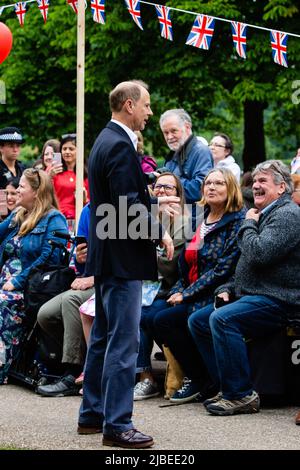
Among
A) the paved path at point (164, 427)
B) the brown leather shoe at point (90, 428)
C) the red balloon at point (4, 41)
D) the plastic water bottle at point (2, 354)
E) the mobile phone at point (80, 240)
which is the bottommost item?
the paved path at point (164, 427)

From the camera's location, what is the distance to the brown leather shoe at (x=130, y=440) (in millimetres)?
6305

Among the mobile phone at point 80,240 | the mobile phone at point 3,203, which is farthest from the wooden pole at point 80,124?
the mobile phone at point 80,240

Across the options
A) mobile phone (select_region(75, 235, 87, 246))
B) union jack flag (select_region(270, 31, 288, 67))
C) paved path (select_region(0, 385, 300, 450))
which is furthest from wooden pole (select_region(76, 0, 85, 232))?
union jack flag (select_region(270, 31, 288, 67))

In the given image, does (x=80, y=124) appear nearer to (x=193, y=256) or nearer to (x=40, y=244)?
(x=40, y=244)

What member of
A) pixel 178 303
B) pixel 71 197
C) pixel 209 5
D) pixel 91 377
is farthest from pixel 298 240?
pixel 209 5

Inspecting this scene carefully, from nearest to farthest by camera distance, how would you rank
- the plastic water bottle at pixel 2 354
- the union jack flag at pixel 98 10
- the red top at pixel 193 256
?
the red top at pixel 193 256
the plastic water bottle at pixel 2 354
the union jack flag at pixel 98 10

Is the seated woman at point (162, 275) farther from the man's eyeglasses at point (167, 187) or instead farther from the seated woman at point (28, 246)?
the seated woman at point (28, 246)

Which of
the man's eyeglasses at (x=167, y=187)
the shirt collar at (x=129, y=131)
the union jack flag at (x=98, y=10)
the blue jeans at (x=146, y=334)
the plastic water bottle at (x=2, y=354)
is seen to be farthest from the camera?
the union jack flag at (x=98, y=10)

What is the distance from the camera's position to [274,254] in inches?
291

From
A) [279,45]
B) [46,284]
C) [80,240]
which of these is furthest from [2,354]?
[279,45]

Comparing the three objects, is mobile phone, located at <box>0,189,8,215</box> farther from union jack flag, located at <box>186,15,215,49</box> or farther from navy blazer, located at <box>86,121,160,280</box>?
navy blazer, located at <box>86,121,160,280</box>

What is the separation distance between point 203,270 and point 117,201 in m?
2.03

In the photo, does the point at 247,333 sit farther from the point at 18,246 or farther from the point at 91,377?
the point at 18,246
